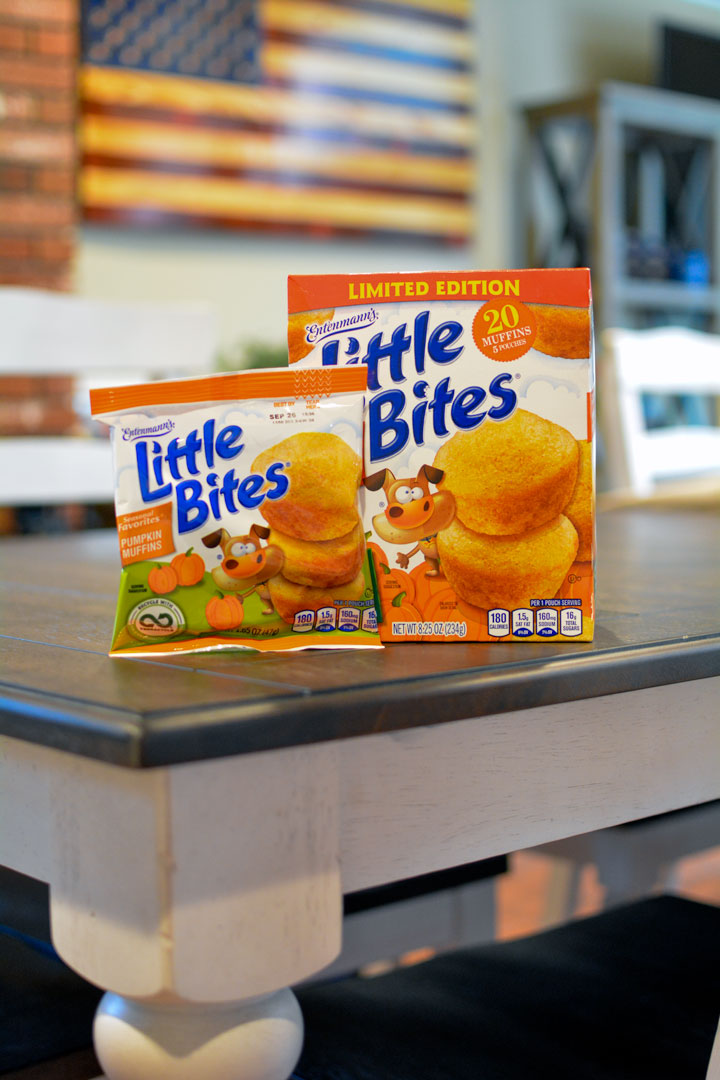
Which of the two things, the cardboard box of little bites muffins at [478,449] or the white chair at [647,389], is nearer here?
the cardboard box of little bites muffins at [478,449]

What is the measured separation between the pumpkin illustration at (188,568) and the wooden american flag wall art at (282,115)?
3.61 m

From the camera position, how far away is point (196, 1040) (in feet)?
1.58

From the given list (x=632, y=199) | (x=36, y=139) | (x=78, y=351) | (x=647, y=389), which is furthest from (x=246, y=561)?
(x=632, y=199)

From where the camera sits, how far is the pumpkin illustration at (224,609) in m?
0.54

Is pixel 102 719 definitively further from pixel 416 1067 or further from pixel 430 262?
pixel 430 262

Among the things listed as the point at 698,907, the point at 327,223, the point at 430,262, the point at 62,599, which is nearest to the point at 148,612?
the point at 62,599

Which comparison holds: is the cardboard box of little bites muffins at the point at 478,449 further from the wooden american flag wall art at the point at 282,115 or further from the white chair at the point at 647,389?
the wooden american flag wall art at the point at 282,115

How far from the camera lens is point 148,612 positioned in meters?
0.54

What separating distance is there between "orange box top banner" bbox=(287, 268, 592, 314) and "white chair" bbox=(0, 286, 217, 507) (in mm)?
980

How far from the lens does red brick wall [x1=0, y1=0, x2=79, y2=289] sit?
120 inches

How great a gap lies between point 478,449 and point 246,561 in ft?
0.42

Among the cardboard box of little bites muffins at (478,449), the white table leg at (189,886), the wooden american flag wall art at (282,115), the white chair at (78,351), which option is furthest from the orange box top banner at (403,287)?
the wooden american flag wall art at (282,115)

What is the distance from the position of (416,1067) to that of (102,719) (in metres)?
0.37

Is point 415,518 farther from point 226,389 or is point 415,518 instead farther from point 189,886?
point 189,886
